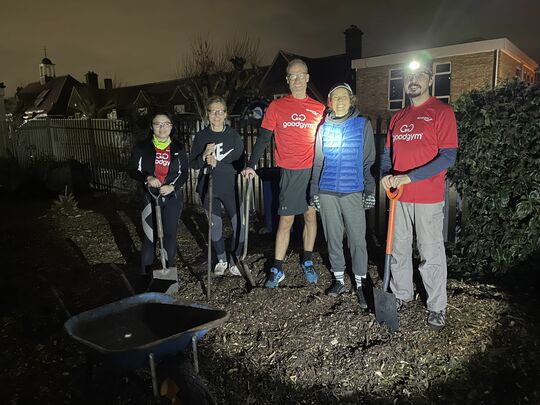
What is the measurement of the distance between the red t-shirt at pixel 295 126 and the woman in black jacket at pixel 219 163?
585 mm

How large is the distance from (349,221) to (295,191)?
62cm

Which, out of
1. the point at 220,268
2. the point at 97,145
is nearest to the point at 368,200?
the point at 220,268

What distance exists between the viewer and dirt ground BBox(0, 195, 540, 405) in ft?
10.2

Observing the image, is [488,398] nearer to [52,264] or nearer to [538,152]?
[538,152]

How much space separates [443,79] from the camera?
23.9 metres

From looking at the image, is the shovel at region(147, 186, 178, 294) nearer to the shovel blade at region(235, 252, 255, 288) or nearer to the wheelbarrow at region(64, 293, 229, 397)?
the shovel blade at region(235, 252, 255, 288)

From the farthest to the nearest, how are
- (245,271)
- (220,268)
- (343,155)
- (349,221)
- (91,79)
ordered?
(91,79) < (220,268) < (245,271) < (349,221) < (343,155)

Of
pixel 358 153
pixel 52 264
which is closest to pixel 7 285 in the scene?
pixel 52 264

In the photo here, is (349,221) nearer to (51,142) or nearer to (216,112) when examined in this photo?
(216,112)

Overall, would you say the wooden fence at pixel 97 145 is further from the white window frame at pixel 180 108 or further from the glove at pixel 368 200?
the white window frame at pixel 180 108

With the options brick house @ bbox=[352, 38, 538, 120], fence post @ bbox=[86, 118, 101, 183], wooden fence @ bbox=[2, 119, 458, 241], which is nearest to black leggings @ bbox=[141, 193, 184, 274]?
wooden fence @ bbox=[2, 119, 458, 241]

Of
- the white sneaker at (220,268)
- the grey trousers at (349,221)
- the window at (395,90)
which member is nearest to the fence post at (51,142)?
the white sneaker at (220,268)

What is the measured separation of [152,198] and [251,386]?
2203mm

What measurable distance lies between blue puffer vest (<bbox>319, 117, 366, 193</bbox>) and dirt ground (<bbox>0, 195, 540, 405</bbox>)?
3.59ft
